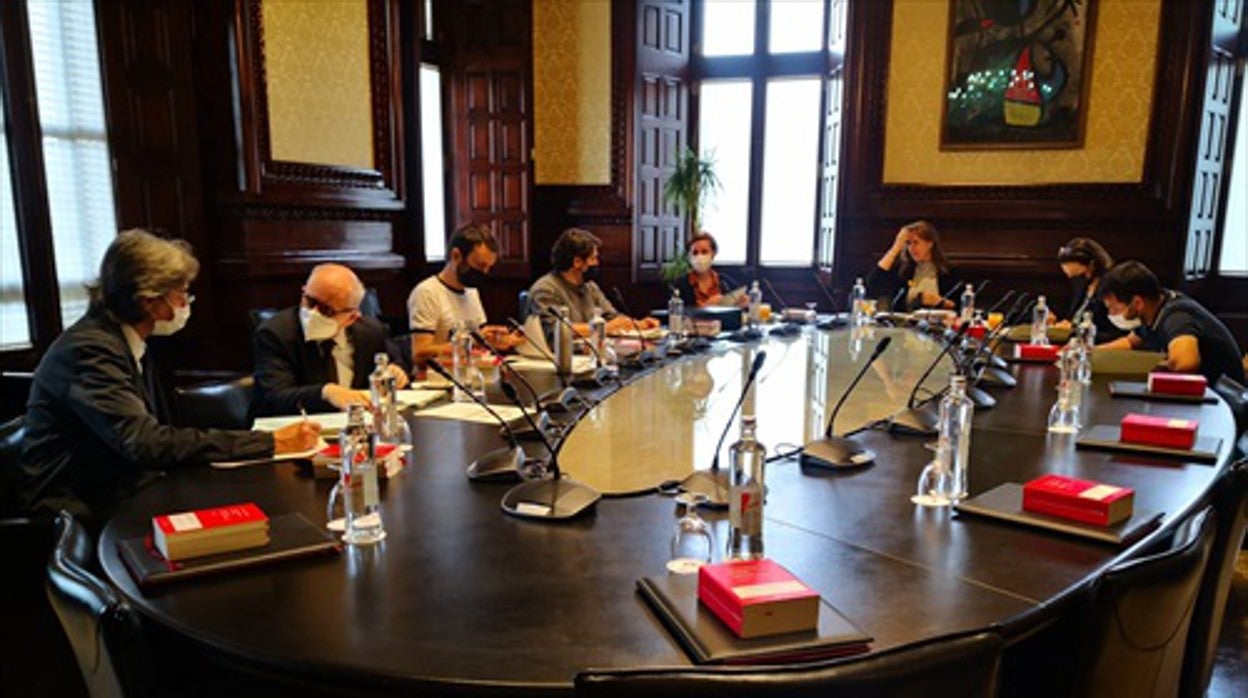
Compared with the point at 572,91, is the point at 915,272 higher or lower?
lower

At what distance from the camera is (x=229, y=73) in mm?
4031

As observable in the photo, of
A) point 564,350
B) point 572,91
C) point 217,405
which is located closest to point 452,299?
point 564,350

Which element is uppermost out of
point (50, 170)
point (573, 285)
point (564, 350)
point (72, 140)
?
point (72, 140)

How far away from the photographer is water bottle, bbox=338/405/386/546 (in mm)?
1435

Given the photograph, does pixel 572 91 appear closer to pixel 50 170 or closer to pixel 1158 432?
pixel 50 170

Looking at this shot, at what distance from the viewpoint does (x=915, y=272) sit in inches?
214

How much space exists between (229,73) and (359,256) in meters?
1.23

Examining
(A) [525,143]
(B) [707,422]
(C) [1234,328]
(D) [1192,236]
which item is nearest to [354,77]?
(A) [525,143]

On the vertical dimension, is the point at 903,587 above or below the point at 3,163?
below

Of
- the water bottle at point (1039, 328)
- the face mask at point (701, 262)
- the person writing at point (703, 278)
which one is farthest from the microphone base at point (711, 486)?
the face mask at point (701, 262)

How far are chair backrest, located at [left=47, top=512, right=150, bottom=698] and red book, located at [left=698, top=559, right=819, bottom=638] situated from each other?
688 mm

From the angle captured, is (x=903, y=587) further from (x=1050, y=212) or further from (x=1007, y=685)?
(x=1050, y=212)

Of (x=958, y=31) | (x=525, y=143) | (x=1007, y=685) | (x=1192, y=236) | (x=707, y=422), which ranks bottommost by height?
(x=1007, y=685)

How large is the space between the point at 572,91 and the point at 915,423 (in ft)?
15.8
